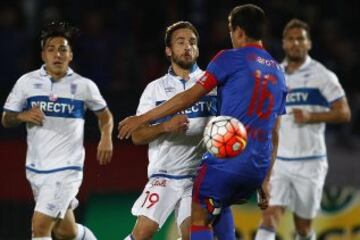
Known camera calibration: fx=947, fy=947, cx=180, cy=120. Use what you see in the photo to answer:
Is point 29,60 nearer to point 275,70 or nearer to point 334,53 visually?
point 334,53

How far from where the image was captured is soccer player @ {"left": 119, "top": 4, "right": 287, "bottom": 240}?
6594 millimetres

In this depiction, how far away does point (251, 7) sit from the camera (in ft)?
22.0

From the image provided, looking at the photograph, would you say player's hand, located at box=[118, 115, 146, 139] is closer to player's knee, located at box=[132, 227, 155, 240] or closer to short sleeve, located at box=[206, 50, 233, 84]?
short sleeve, located at box=[206, 50, 233, 84]

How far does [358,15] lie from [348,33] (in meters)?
0.47

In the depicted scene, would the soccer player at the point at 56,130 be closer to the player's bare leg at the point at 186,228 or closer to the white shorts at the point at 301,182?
the player's bare leg at the point at 186,228

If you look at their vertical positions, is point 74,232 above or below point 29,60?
below

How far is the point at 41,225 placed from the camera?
313 inches

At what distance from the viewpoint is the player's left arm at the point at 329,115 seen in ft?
29.3

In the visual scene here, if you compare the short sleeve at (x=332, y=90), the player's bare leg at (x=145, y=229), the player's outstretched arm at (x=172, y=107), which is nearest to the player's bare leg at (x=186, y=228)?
the player's bare leg at (x=145, y=229)

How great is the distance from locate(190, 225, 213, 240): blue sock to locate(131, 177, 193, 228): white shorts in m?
0.45

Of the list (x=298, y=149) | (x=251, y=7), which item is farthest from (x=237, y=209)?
(x=251, y=7)

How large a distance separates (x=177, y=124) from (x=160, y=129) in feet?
0.71

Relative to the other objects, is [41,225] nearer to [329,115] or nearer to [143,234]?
[143,234]

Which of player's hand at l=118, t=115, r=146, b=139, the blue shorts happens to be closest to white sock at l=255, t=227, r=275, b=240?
the blue shorts
